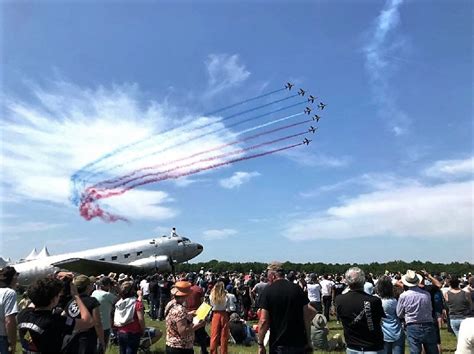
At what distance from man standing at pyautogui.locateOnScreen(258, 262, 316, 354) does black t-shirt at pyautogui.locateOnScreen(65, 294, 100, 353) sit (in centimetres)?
206

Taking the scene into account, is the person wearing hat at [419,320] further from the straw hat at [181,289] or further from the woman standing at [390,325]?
the straw hat at [181,289]

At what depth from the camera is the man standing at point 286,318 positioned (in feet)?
18.1

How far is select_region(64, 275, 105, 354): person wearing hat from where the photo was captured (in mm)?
4770

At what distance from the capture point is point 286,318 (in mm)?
5531

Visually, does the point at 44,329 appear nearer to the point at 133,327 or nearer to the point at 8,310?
the point at 8,310

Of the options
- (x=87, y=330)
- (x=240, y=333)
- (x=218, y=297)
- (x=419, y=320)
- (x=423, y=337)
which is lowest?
(x=240, y=333)

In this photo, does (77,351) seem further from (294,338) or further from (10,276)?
(294,338)

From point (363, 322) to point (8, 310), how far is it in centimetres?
455

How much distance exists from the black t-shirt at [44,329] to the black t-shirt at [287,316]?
8.16 ft

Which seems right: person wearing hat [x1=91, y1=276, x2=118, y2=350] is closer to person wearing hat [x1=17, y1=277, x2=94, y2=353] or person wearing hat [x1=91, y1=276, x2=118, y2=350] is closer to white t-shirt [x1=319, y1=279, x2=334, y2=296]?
person wearing hat [x1=17, y1=277, x2=94, y2=353]

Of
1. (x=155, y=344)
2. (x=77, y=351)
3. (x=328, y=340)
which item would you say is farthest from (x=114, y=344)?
(x=77, y=351)

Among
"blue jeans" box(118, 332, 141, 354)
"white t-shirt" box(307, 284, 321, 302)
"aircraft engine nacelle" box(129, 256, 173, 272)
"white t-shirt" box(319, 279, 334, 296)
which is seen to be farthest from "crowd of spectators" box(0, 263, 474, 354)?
"aircraft engine nacelle" box(129, 256, 173, 272)

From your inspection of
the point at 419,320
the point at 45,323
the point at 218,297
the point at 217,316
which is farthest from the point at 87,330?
the point at 419,320

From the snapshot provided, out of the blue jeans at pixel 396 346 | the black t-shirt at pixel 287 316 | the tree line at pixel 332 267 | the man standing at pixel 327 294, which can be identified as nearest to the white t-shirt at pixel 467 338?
the black t-shirt at pixel 287 316
